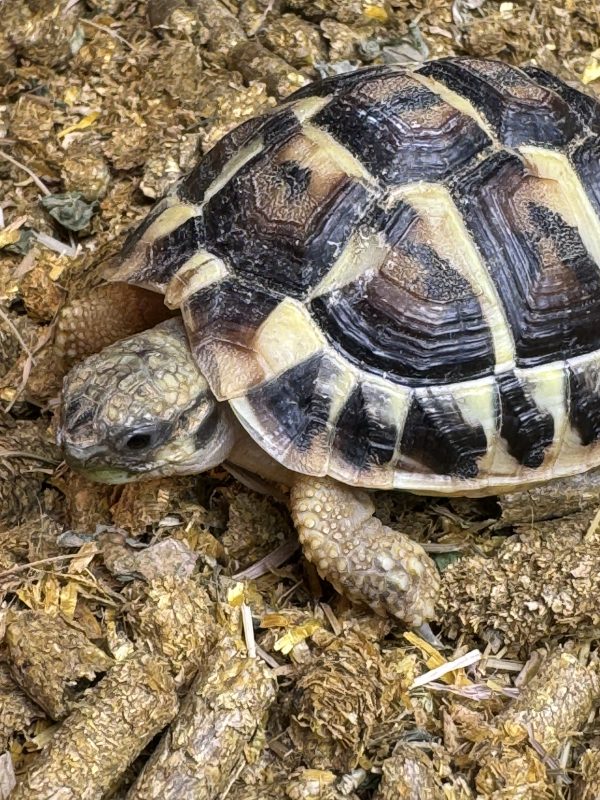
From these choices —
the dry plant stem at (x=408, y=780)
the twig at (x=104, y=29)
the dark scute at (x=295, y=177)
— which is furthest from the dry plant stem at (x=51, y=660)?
the twig at (x=104, y=29)

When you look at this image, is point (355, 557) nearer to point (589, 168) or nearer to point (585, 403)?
point (585, 403)

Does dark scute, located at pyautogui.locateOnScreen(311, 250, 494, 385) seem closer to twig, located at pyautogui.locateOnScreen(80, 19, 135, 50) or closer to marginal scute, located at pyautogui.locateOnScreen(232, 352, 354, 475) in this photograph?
marginal scute, located at pyautogui.locateOnScreen(232, 352, 354, 475)

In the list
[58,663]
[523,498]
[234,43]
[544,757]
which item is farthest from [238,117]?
[544,757]

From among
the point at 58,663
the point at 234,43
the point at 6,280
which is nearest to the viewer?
the point at 58,663

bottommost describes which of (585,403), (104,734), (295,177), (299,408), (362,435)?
(104,734)

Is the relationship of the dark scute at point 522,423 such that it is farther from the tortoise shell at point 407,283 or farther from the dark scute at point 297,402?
the dark scute at point 297,402

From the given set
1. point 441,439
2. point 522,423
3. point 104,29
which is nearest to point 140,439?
point 441,439

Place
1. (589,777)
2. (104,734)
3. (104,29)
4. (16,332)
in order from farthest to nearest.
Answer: (104,29)
(16,332)
(589,777)
(104,734)

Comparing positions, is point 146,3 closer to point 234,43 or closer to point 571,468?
point 234,43

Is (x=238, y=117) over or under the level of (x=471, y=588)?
over
